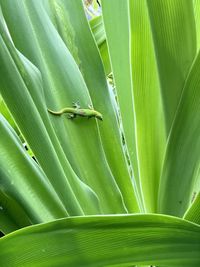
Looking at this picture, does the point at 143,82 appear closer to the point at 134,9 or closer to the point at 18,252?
the point at 134,9

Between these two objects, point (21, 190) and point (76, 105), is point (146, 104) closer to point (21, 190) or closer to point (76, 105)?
point (76, 105)

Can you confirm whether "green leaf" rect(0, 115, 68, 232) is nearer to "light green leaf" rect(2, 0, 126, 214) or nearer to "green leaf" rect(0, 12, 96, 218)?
"green leaf" rect(0, 12, 96, 218)

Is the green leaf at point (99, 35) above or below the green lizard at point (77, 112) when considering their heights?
above

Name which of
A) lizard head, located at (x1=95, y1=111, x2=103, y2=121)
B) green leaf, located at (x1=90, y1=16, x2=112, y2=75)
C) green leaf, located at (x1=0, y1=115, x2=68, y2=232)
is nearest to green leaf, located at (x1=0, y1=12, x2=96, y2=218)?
green leaf, located at (x1=0, y1=115, x2=68, y2=232)

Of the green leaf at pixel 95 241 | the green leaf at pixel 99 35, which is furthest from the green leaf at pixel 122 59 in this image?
the green leaf at pixel 95 241

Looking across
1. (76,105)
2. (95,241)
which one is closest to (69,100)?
(76,105)

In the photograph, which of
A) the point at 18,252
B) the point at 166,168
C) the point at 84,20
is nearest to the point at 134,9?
the point at 84,20

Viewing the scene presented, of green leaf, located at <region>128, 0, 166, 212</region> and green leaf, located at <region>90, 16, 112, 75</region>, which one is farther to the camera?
green leaf, located at <region>90, 16, 112, 75</region>

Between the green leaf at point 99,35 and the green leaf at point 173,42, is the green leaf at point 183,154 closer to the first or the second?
the green leaf at point 173,42
